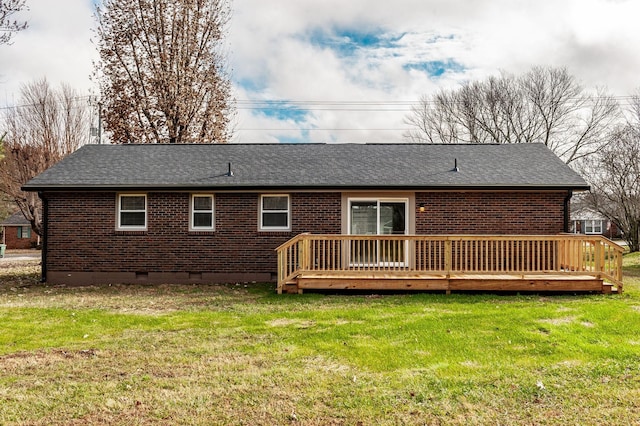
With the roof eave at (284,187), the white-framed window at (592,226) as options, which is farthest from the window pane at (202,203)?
the white-framed window at (592,226)

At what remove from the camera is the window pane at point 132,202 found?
1277cm

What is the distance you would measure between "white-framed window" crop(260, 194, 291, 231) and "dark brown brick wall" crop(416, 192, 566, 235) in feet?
13.3

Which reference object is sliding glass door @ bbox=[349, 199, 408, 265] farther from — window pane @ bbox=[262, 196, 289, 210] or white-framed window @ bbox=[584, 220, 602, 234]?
white-framed window @ bbox=[584, 220, 602, 234]

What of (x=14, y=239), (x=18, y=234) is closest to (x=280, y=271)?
(x=18, y=234)

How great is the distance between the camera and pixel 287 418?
3881 mm

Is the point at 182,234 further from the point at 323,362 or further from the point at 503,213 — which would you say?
the point at 503,213

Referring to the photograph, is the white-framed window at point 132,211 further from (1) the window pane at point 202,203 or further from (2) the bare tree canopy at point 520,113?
(2) the bare tree canopy at point 520,113

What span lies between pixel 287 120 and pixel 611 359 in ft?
99.0

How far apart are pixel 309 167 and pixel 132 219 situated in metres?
5.27

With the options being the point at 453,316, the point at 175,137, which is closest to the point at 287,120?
the point at 175,137

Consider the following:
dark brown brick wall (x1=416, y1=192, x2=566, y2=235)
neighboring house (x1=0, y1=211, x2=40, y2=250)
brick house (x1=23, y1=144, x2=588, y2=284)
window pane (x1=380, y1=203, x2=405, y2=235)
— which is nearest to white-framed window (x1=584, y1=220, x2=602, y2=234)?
brick house (x1=23, y1=144, x2=588, y2=284)

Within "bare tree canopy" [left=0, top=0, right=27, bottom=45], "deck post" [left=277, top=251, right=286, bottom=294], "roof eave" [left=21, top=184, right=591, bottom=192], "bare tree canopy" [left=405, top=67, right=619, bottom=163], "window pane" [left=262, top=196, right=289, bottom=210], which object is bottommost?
"deck post" [left=277, top=251, right=286, bottom=294]

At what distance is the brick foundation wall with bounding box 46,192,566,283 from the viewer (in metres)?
12.4

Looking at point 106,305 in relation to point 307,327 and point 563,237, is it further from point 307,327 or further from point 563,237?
point 563,237
